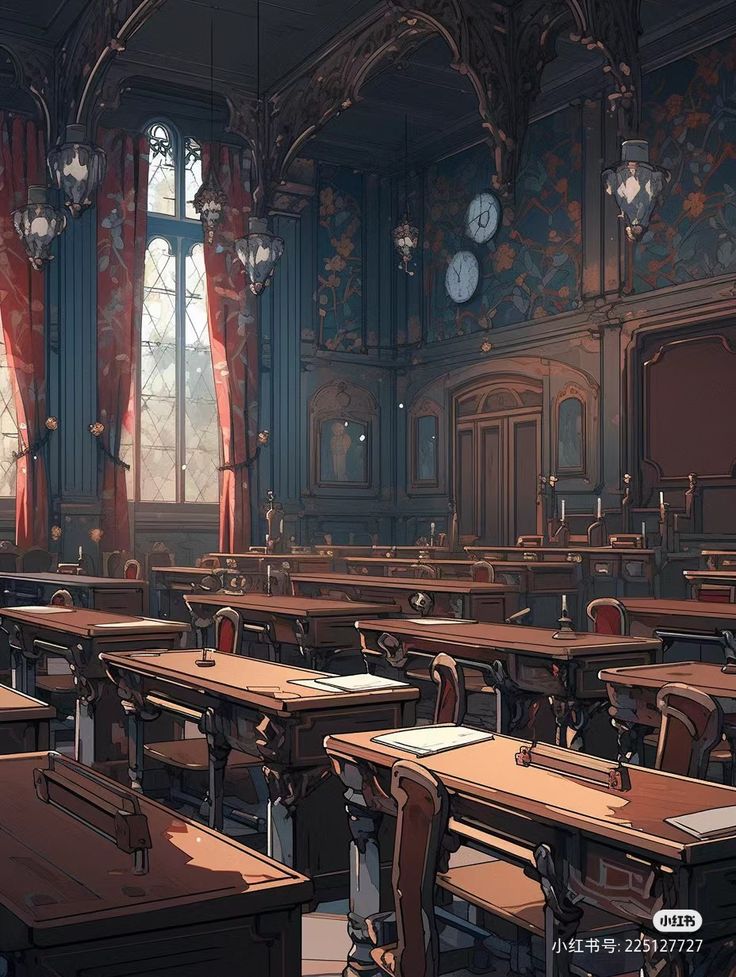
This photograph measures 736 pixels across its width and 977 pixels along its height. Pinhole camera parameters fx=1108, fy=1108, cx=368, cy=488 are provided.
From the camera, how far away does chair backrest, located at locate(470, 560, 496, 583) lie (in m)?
8.71

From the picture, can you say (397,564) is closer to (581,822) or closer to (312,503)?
(312,503)

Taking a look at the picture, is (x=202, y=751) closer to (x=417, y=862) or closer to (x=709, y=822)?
(x=417, y=862)

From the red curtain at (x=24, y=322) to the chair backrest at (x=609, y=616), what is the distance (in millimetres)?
8711

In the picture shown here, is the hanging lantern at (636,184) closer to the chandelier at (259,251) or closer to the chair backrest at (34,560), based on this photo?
the chandelier at (259,251)

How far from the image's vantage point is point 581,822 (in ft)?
8.38

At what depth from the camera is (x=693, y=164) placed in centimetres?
1189

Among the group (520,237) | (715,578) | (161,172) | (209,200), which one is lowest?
(715,578)

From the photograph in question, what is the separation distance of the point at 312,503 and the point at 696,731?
1227 centimetres

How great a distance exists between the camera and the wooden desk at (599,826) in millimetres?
2361

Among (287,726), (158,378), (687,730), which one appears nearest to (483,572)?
(287,726)

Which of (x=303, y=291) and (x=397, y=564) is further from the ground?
(x=303, y=291)

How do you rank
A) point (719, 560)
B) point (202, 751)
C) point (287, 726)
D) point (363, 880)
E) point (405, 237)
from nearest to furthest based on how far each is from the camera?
point (363, 880) < point (287, 726) < point (202, 751) < point (719, 560) < point (405, 237)

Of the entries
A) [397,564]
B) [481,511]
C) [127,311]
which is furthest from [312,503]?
[397,564]

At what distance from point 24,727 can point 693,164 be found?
1035 centimetres
